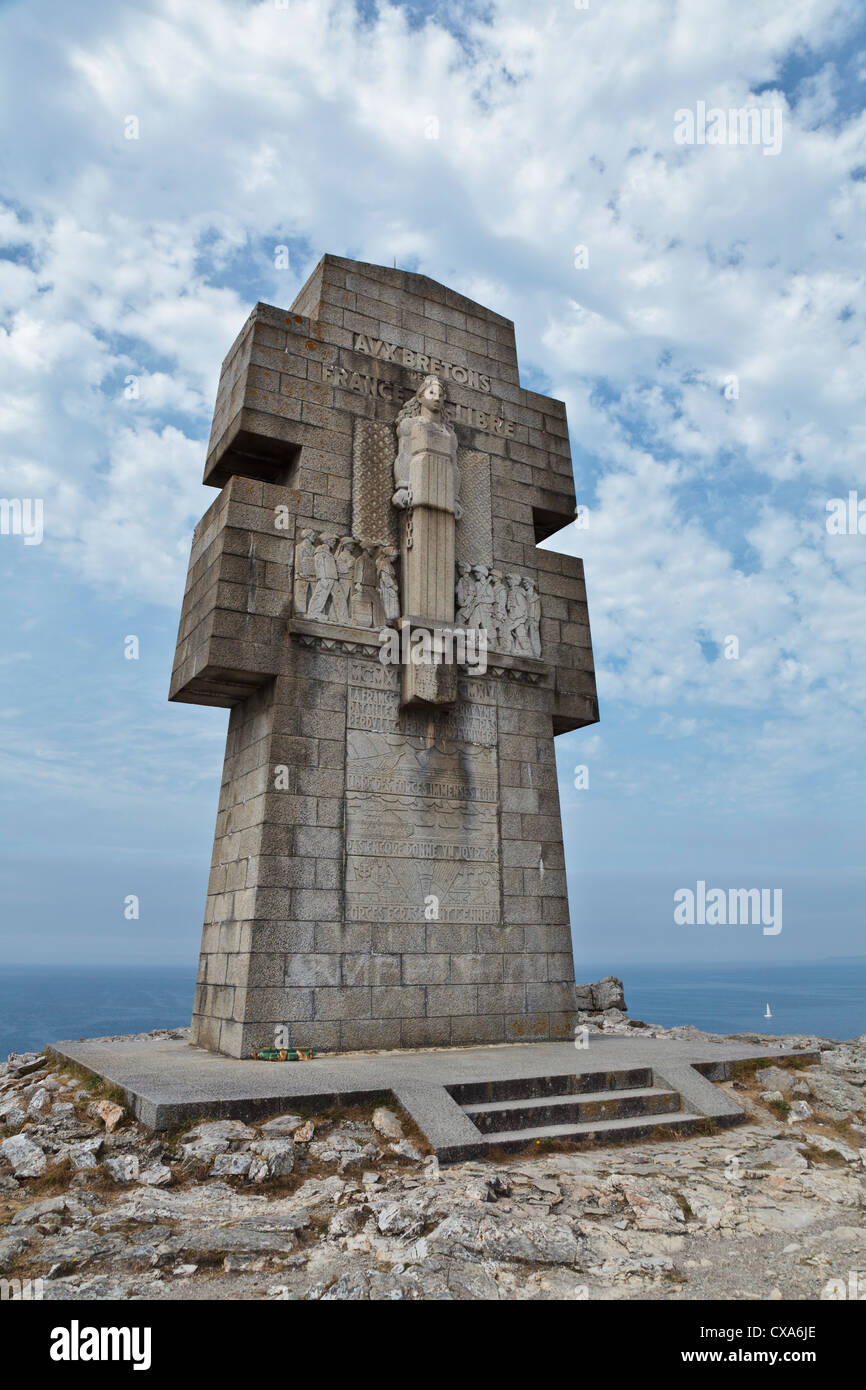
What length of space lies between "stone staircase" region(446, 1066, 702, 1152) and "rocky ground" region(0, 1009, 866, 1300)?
211mm

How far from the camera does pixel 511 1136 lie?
6594mm

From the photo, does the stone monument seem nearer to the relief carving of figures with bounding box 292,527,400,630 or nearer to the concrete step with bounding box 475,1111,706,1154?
the relief carving of figures with bounding box 292,527,400,630

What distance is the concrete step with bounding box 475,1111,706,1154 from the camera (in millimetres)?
6504

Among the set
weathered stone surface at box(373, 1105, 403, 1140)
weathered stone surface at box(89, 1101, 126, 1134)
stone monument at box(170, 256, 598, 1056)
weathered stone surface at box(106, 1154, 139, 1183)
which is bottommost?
weathered stone surface at box(106, 1154, 139, 1183)

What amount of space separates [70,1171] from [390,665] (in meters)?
6.09

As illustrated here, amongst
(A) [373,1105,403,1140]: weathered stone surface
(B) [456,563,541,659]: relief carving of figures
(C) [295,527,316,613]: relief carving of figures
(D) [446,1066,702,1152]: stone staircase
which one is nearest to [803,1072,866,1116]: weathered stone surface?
(D) [446,1066,702,1152]: stone staircase

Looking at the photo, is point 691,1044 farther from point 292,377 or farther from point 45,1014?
point 45,1014

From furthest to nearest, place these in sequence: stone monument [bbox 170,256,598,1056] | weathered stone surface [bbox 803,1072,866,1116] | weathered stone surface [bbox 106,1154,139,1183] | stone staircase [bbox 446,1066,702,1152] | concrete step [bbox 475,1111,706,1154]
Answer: stone monument [bbox 170,256,598,1056]
weathered stone surface [bbox 803,1072,866,1116]
stone staircase [bbox 446,1066,702,1152]
concrete step [bbox 475,1111,706,1154]
weathered stone surface [bbox 106,1154,139,1183]

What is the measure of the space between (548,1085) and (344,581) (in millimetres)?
5792

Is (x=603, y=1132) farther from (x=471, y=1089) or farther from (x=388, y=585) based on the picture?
(x=388, y=585)

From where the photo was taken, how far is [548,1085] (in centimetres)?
747

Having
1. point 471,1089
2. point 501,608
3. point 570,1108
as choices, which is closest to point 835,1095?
point 570,1108

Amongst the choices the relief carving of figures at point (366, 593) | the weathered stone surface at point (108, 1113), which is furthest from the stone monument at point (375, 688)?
the weathered stone surface at point (108, 1113)
